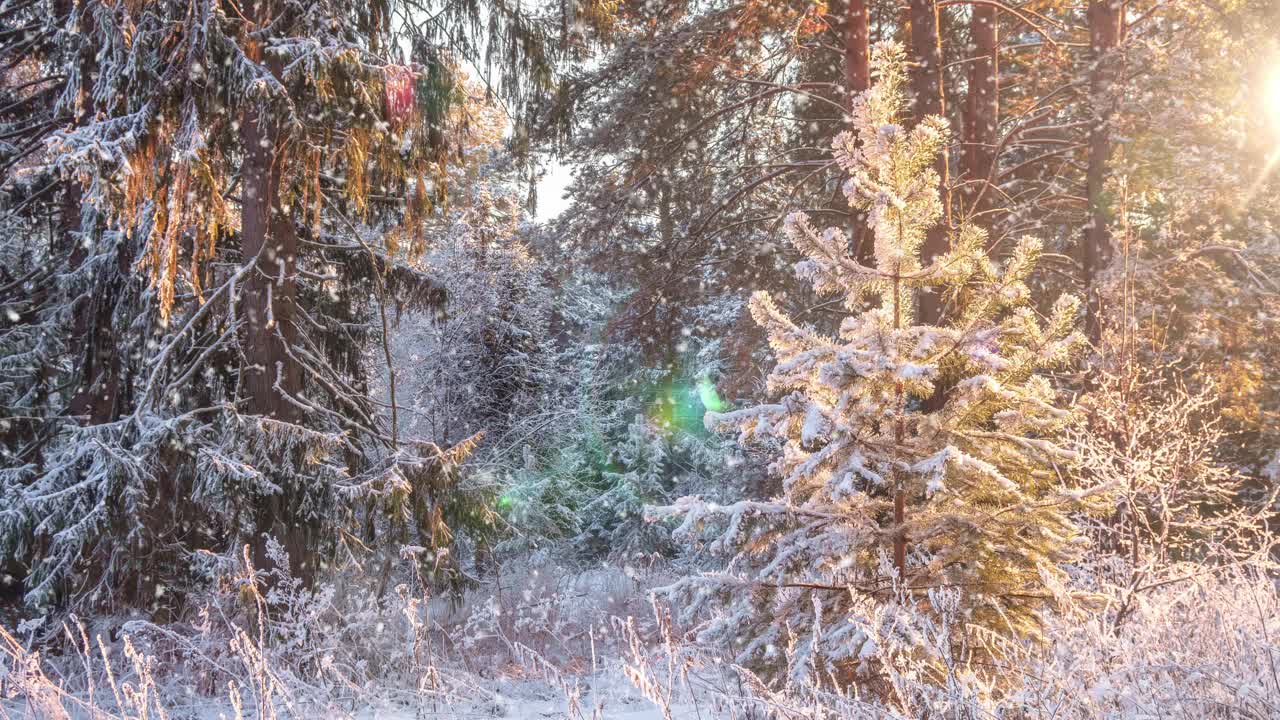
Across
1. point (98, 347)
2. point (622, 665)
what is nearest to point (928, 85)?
point (622, 665)

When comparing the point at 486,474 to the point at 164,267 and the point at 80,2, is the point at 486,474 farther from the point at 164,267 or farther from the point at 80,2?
the point at 80,2

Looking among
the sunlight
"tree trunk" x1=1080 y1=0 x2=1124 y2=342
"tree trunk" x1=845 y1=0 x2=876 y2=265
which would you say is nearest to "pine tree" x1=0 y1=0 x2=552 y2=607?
"tree trunk" x1=845 y1=0 x2=876 y2=265

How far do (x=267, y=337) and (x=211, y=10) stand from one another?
7.63 ft

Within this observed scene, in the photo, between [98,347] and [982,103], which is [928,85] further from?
[98,347]

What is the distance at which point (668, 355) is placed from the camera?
33.8 feet

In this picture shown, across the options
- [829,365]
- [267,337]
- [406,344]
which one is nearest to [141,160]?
[267,337]

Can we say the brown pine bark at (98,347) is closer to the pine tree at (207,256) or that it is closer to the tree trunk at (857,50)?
the pine tree at (207,256)

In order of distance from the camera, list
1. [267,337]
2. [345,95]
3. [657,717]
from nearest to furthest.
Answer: [657,717], [345,95], [267,337]

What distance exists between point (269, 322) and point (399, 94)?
2.00 meters

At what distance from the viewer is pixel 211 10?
17.6 ft

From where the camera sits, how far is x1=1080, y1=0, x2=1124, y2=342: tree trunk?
8930 millimetres

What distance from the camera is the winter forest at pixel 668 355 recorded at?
403 centimetres

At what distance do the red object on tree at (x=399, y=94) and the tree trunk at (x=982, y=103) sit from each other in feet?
20.4

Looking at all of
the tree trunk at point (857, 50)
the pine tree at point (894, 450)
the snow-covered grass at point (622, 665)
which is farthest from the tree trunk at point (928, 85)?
the pine tree at point (894, 450)
